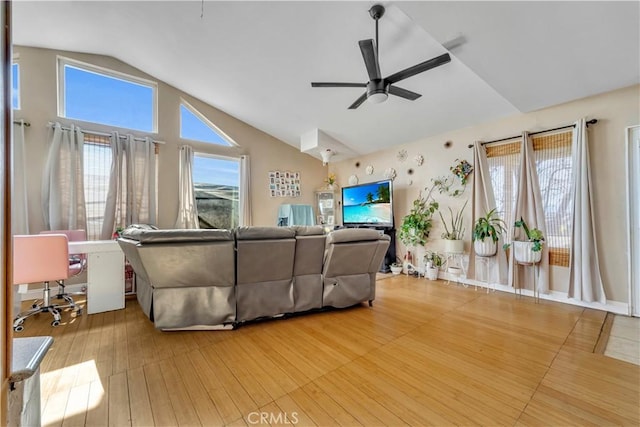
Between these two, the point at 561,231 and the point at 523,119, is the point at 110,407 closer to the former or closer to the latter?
the point at 561,231

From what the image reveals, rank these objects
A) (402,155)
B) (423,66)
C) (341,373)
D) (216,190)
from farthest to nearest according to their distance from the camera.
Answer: (216,190)
(402,155)
(423,66)
(341,373)

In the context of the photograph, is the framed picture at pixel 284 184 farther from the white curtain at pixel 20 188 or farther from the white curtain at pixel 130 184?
the white curtain at pixel 20 188

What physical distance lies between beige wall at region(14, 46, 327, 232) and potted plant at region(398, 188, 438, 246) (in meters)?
2.62

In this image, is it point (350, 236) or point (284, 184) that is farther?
point (284, 184)

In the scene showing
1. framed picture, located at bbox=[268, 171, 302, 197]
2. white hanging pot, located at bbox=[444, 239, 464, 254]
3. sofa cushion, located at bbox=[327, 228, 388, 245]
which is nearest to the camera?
sofa cushion, located at bbox=[327, 228, 388, 245]

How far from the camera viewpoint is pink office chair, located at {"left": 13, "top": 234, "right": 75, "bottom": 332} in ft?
8.07

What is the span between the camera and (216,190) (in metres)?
5.35

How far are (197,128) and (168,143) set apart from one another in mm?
667

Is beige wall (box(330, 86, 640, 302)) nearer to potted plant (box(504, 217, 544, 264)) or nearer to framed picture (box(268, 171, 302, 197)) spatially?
potted plant (box(504, 217, 544, 264))

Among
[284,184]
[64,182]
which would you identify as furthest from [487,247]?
[64,182]

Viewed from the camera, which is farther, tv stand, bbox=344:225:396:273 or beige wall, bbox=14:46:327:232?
tv stand, bbox=344:225:396:273

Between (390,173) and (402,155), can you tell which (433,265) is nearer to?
(390,173)

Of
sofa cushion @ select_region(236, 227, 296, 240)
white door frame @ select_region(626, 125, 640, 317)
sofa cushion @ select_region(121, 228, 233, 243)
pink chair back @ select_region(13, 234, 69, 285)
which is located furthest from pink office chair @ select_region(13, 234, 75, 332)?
white door frame @ select_region(626, 125, 640, 317)

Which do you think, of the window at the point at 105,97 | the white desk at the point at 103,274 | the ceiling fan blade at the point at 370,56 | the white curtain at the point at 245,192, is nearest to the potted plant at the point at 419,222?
the ceiling fan blade at the point at 370,56
